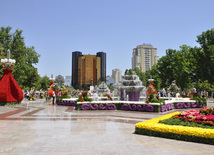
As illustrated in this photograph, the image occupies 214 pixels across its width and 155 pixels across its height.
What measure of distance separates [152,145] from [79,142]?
241 cm

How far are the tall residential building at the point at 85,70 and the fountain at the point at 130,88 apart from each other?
318 ft

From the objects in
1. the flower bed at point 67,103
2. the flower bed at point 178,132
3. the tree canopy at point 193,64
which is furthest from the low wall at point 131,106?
the tree canopy at point 193,64

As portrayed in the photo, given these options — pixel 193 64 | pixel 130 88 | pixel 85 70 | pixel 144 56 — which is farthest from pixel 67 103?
pixel 144 56

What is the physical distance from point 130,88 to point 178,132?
50.4 ft

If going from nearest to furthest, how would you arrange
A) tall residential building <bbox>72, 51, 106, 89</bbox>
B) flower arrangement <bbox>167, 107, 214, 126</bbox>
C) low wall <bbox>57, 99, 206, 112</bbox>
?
flower arrangement <bbox>167, 107, 214, 126</bbox> < low wall <bbox>57, 99, 206, 112</bbox> < tall residential building <bbox>72, 51, 106, 89</bbox>

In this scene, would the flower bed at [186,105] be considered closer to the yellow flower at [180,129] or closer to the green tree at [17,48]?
the yellow flower at [180,129]

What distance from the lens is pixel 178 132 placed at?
22.7 feet

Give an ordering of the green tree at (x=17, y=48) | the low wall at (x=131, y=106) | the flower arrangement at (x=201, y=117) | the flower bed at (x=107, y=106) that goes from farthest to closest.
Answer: the green tree at (x=17, y=48)
the flower bed at (x=107, y=106)
the low wall at (x=131, y=106)
the flower arrangement at (x=201, y=117)

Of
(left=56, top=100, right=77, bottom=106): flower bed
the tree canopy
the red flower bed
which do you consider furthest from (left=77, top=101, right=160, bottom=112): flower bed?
the tree canopy

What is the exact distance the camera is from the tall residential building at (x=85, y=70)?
4771 inches

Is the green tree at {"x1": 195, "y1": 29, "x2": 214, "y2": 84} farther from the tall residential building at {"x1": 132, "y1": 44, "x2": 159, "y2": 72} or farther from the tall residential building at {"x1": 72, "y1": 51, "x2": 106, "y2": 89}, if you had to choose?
the tall residential building at {"x1": 132, "y1": 44, "x2": 159, "y2": 72}

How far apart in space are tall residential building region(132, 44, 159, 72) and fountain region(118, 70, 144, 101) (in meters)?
132

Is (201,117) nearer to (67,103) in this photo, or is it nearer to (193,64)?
(67,103)

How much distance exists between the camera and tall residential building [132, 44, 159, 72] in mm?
156750
